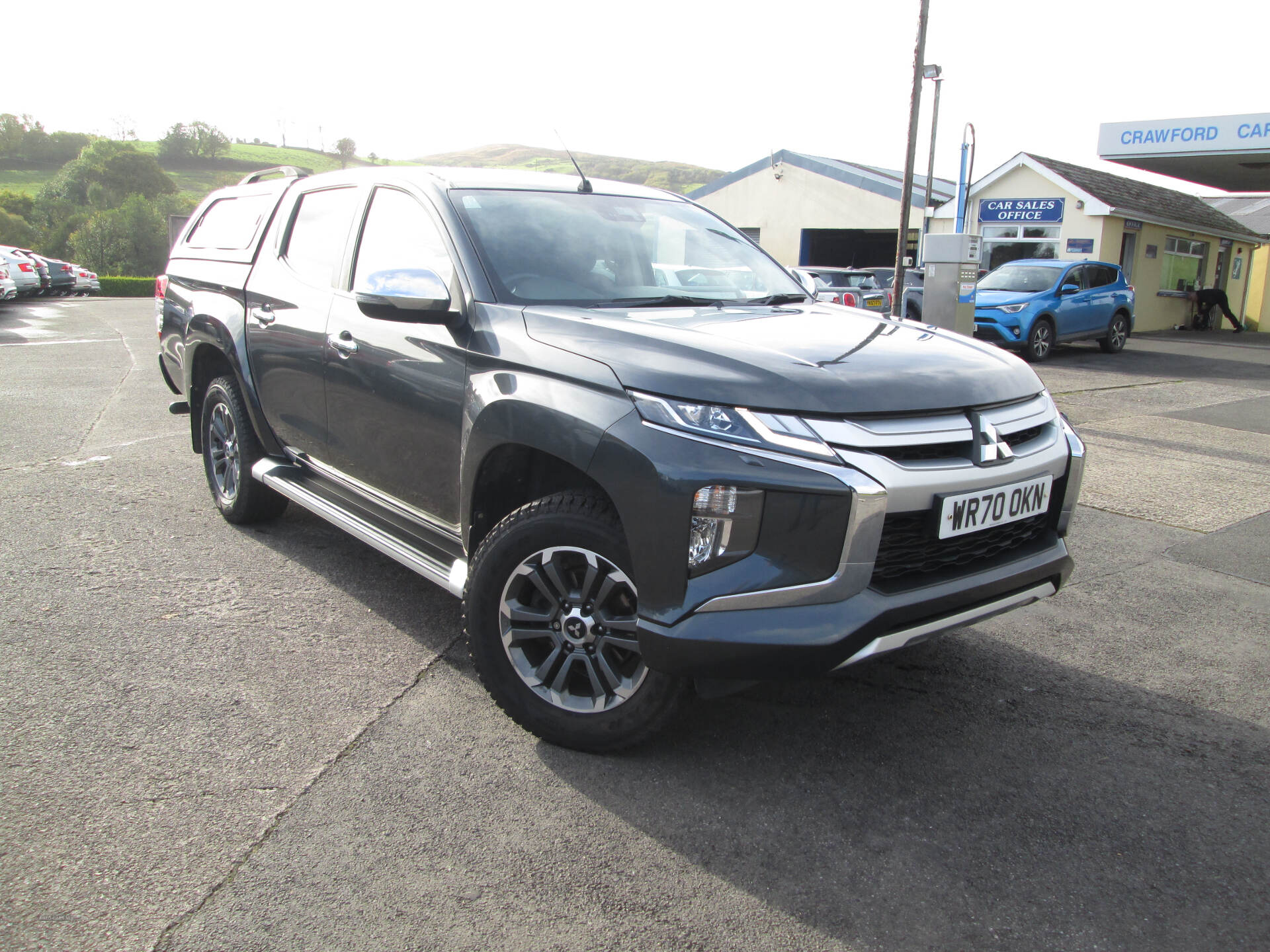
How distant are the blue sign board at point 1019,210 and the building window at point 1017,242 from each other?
168mm

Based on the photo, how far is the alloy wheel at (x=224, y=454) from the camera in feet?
16.5

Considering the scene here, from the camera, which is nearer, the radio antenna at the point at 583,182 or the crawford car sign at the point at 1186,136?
the radio antenna at the point at 583,182

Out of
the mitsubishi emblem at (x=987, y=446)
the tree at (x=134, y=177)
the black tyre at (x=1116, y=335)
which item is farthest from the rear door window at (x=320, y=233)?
the tree at (x=134, y=177)

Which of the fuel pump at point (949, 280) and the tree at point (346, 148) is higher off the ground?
the tree at point (346, 148)

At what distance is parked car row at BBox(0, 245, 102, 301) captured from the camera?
24422mm

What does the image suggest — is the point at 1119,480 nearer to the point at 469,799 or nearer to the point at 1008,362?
the point at 1008,362

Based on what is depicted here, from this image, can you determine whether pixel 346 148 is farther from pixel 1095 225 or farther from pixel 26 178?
pixel 1095 225

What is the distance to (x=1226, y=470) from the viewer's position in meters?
7.56

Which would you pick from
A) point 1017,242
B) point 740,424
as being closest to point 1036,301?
point 1017,242

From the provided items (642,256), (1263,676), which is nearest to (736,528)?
(642,256)

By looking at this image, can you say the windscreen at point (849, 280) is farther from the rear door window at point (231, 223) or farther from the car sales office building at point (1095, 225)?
the rear door window at point (231, 223)

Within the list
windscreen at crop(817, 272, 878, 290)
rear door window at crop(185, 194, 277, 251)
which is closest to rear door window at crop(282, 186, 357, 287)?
rear door window at crop(185, 194, 277, 251)

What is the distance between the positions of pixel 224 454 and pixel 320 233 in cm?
163

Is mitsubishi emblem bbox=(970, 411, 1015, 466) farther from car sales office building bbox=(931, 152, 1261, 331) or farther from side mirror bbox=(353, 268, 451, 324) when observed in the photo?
car sales office building bbox=(931, 152, 1261, 331)
